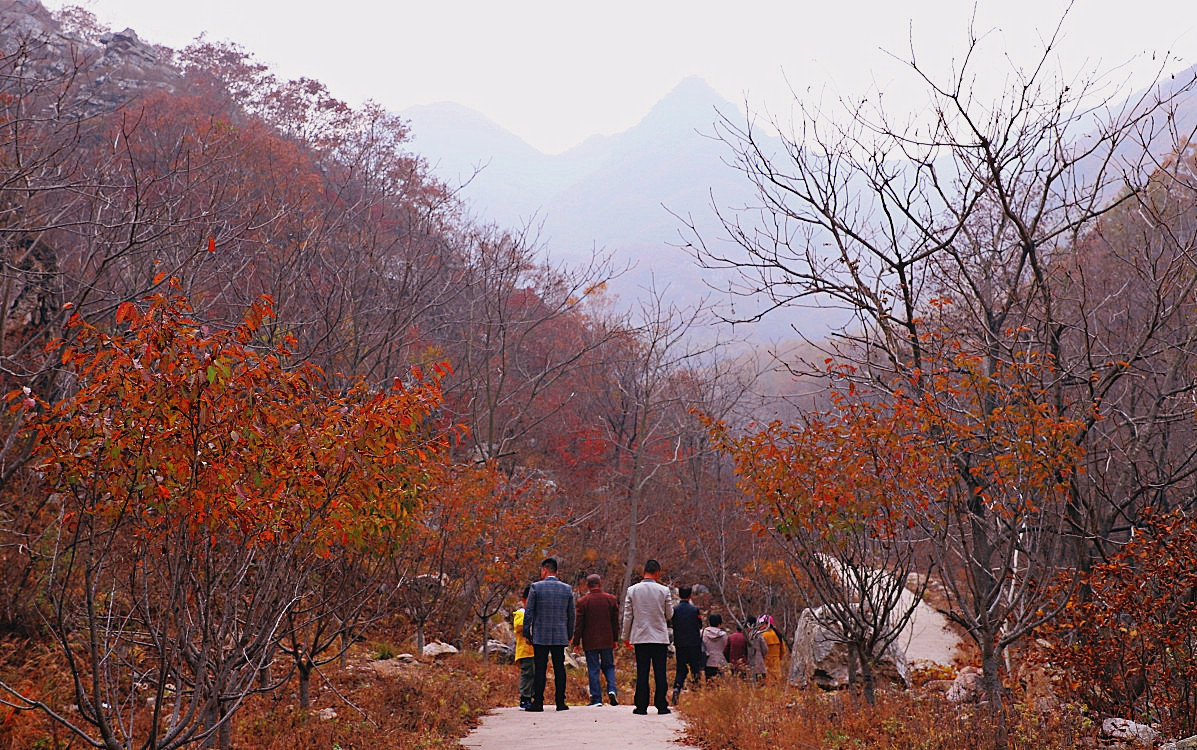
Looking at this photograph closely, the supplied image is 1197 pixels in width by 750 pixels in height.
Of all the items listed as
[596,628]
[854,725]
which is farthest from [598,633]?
[854,725]

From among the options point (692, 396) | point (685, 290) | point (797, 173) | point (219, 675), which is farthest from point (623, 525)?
point (685, 290)

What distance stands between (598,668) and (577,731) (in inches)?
116

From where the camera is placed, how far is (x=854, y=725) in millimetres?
8125

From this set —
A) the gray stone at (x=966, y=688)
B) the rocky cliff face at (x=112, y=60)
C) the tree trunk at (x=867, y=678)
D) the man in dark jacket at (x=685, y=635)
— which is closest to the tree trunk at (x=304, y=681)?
the tree trunk at (x=867, y=678)

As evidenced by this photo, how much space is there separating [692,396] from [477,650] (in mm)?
16146

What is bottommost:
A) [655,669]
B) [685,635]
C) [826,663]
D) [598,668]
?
[826,663]

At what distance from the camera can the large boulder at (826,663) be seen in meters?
16.5

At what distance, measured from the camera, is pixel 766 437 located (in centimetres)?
868

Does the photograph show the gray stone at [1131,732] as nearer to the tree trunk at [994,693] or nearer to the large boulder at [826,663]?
the tree trunk at [994,693]

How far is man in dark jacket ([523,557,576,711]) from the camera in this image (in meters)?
10.8

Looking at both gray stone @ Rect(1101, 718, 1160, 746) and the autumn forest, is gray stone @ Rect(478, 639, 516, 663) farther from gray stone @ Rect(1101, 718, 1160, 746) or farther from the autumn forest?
gray stone @ Rect(1101, 718, 1160, 746)

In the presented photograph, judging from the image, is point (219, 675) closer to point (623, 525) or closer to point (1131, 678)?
point (1131, 678)

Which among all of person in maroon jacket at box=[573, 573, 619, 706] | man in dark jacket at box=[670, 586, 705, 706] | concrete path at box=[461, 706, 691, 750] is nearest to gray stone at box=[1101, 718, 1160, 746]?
concrete path at box=[461, 706, 691, 750]

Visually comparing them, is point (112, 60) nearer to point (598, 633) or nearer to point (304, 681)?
point (598, 633)
